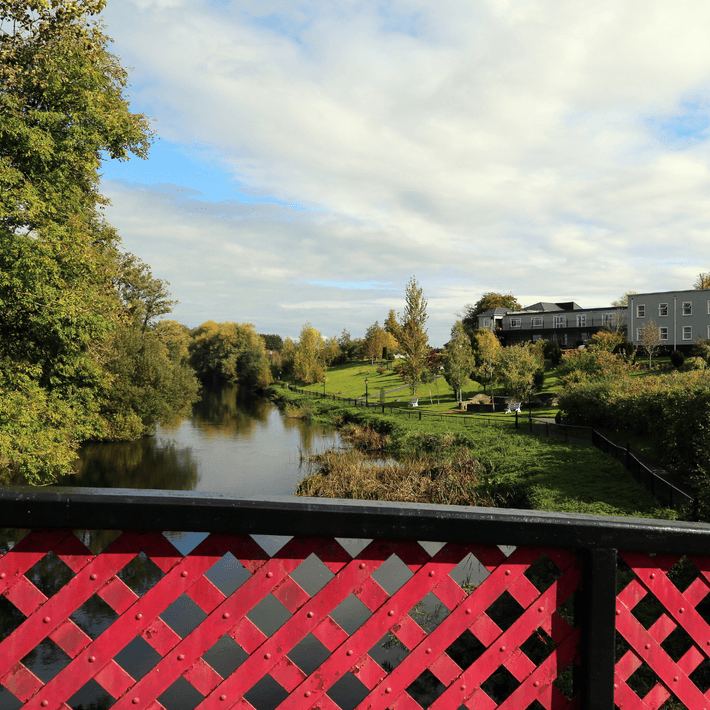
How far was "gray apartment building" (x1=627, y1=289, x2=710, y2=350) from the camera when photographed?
62.8m

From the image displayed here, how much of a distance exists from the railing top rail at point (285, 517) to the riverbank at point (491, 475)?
16010 mm

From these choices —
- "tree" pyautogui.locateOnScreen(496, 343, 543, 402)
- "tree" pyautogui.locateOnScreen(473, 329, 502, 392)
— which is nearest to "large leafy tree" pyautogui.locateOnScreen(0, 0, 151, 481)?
"tree" pyautogui.locateOnScreen(496, 343, 543, 402)

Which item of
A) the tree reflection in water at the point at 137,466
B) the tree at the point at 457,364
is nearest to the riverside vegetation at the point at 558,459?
the tree reflection in water at the point at 137,466

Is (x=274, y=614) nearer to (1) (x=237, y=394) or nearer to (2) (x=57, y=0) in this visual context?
(2) (x=57, y=0)

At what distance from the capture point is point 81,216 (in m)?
17.5

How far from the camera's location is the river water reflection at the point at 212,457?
26.7 m

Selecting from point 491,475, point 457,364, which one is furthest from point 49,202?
point 457,364

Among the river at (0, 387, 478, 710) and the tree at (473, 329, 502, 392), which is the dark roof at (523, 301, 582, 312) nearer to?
the tree at (473, 329, 502, 392)

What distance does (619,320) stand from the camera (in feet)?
233

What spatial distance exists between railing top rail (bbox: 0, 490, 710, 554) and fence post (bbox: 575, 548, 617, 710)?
0.21 feet

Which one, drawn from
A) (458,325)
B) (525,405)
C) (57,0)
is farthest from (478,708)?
(458,325)

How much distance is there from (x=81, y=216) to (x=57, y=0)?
571 cm

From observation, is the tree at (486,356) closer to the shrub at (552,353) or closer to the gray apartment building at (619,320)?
the shrub at (552,353)

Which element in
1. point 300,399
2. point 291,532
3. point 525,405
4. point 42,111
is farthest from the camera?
point 300,399
